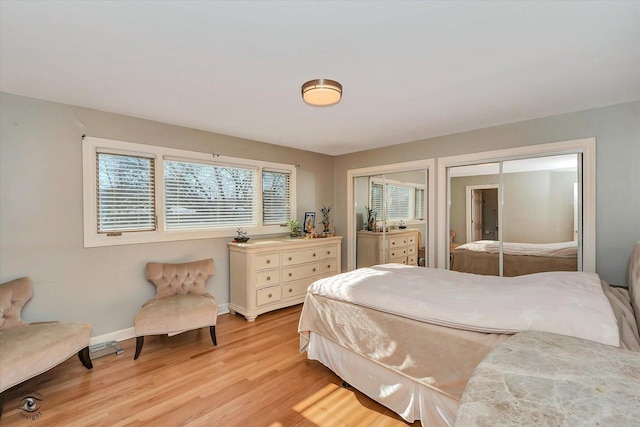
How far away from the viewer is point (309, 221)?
190 inches

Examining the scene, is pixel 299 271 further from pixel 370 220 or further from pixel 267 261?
pixel 370 220

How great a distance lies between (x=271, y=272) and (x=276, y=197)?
1.29 m

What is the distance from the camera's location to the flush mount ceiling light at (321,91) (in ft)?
7.15

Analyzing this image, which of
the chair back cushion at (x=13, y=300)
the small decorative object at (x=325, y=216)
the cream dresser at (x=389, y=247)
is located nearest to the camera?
the chair back cushion at (x=13, y=300)

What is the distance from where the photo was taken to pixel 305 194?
502cm

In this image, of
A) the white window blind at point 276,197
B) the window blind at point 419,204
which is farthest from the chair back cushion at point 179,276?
the window blind at point 419,204

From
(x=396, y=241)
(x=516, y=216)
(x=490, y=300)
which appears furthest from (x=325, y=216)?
(x=490, y=300)

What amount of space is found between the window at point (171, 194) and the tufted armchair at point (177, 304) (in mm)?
418

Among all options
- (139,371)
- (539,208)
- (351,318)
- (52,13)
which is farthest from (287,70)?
(539,208)

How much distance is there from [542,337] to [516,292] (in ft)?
2.56

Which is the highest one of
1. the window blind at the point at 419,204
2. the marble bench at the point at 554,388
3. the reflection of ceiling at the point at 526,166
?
the reflection of ceiling at the point at 526,166

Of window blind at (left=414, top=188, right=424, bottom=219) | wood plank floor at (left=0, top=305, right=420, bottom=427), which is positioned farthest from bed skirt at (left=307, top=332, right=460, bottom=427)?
window blind at (left=414, top=188, right=424, bottom=219)

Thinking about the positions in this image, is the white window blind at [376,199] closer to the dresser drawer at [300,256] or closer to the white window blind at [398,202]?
the white window blind at [398,202]

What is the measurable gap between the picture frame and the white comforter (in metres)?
2.12
